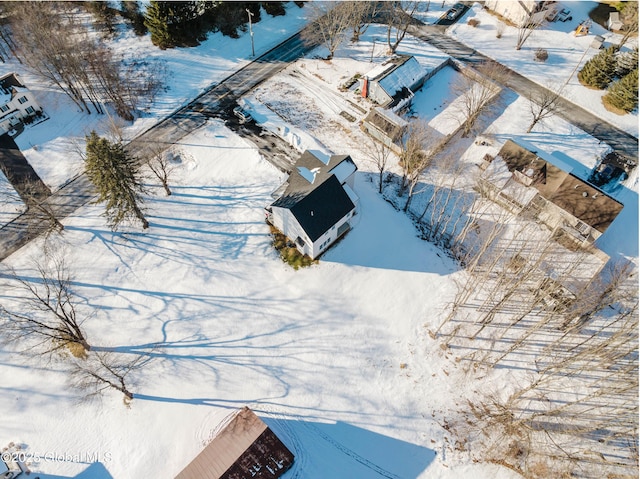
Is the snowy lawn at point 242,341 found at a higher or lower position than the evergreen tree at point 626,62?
lower

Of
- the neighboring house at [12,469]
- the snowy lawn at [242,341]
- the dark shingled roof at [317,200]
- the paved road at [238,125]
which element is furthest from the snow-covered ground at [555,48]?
the neighboring house at [12,469]

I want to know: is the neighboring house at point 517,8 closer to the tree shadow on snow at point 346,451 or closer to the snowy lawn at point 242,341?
the snowy lawn at point 242,341

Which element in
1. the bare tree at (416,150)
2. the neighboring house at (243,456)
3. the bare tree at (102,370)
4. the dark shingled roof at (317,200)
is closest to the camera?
the neighboring house at (243,456)

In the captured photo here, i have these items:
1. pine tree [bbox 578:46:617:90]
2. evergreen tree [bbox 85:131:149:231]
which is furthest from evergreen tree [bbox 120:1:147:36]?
pine tree [bbox 578:46:617:90]

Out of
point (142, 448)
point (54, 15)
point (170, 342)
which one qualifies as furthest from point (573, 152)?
point (54, 15)

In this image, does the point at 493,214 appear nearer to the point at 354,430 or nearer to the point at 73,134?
the point at 354,430

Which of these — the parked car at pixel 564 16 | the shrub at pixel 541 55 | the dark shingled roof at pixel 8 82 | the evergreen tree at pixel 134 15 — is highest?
the evergreen tree at pixel 134 15
